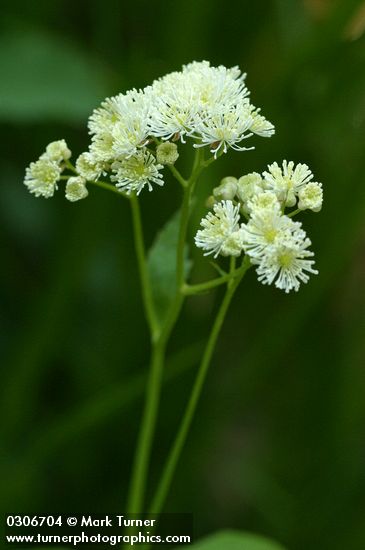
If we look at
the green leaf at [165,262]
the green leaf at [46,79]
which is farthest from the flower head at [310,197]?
the green leaf at [46,79]

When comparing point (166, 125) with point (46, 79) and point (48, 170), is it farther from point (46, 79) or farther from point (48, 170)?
point (46, 79)

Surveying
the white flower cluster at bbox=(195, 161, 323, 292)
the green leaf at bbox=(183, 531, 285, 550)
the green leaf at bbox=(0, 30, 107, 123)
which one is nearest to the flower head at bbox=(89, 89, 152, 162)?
the white flower cluster at bbox=(195, 161, 323, 292)

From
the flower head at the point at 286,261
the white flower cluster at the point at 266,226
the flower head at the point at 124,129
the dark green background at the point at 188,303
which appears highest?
the dark green background at the point at 188,303

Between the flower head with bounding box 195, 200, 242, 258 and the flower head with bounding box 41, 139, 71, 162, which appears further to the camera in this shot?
the flower head with bounding box 41, 139, 71, 162

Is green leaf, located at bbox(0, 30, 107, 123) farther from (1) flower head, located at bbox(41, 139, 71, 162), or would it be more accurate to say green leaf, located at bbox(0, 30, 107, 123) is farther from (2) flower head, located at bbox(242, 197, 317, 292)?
(2) flower head, located at bbox(242, 197, 317, 292)

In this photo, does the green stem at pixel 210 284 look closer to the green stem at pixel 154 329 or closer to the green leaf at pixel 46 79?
the green stem at pixel 154 329

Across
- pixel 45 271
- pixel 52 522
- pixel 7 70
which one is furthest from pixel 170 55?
pixel 52 522
